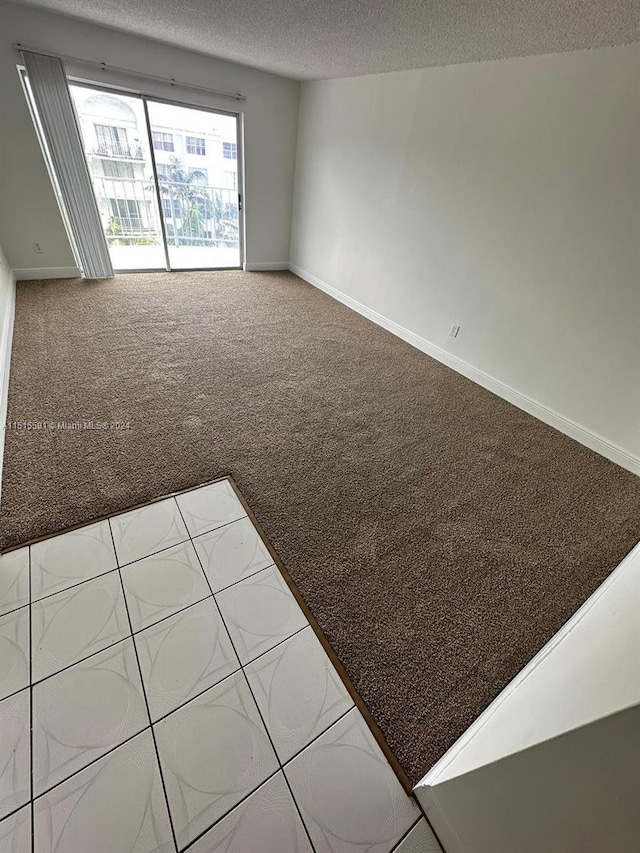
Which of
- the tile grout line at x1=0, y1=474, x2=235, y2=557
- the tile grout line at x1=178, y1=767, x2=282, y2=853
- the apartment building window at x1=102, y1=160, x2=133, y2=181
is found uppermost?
the apartment building window at x1=102, y1=160, x2=133, y2=181

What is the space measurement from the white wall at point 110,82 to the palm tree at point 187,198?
22.9 inches

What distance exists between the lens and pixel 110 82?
332 centimetres

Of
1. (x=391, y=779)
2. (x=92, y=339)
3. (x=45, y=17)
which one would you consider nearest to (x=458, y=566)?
(x=391, y=779)

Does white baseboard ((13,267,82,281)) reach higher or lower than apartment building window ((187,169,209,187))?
lower

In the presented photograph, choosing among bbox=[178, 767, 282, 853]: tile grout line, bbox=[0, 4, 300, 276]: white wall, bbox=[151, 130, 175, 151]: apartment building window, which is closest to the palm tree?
bbox=[151, 130, 175, 151]: apartment building window

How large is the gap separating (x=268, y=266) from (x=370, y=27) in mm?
3211

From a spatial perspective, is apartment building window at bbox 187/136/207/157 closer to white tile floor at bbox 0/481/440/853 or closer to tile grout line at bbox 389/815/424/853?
white tile floor at bbox 0/481/440/853

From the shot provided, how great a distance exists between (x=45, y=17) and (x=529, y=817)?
17.2 ft

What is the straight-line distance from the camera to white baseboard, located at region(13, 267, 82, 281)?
146 inches

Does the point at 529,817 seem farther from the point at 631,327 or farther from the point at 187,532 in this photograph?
the point at 631,327

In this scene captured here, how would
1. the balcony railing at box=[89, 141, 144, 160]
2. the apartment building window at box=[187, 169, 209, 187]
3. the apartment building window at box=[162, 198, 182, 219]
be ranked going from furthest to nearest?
the apartment building window at box=[187, 169, 209, 187] < the apartment building window at box=[162, 198, 182, 219] < the balcony railing at box=[89, 141, 144, 160]

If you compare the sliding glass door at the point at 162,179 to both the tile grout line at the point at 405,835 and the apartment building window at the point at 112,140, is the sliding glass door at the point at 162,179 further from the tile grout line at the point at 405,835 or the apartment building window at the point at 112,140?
the tile grout line at the point at 405,835

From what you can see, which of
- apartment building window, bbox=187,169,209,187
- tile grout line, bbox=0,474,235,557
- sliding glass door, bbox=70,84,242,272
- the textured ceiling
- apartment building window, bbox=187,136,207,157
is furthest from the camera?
apartment building window, bbox=187,169,209,187

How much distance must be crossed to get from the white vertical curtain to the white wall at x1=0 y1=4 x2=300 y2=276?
0.11m
